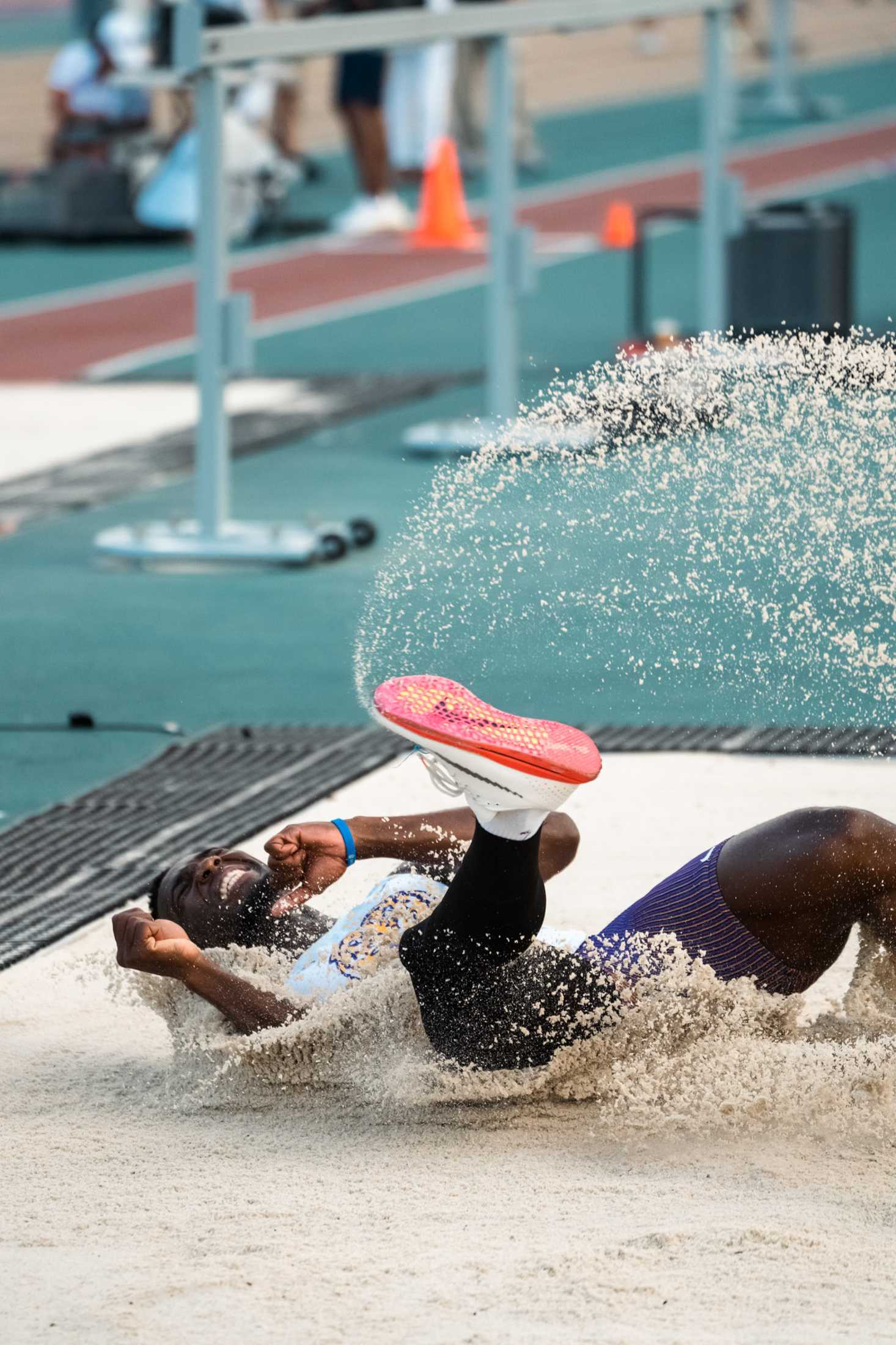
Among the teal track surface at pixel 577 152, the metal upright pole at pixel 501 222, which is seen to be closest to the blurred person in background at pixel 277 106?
the teal track surface at pixel 577 152

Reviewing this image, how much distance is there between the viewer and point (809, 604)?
5910 millimetres

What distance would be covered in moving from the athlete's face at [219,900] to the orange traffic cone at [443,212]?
11716 millimetres

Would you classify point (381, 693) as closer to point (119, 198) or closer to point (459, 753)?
point (459, 753)

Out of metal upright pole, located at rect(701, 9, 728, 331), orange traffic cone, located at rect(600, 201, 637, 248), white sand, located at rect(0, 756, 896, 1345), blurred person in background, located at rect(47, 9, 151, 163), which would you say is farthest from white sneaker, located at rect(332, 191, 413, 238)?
white sand, located at rect(0, 756, 896, 1345)

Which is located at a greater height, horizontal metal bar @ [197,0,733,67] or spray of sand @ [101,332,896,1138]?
horizontal metal bar @ [197,0,733,67]

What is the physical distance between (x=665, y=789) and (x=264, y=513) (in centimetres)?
366

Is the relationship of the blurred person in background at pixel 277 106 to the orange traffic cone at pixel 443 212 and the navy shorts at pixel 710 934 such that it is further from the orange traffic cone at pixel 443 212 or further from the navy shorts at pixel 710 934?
the navy shorts at pixel 710 934

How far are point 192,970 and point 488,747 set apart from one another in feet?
1.95

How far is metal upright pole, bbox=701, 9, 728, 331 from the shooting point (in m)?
10.3

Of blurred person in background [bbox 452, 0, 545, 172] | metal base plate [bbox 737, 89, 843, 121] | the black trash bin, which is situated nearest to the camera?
the black trash bin

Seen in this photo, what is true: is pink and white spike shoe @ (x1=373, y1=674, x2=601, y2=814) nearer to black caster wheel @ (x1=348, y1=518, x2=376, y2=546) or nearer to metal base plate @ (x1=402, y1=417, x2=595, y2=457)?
black caster wheel @ (x1=348, y1=518, x2=376, y2=546)

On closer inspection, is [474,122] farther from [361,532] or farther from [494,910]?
[494,910]

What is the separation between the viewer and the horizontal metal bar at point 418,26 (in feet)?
24.8

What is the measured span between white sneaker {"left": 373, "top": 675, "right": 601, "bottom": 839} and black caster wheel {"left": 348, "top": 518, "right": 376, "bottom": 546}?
16.0 ft
